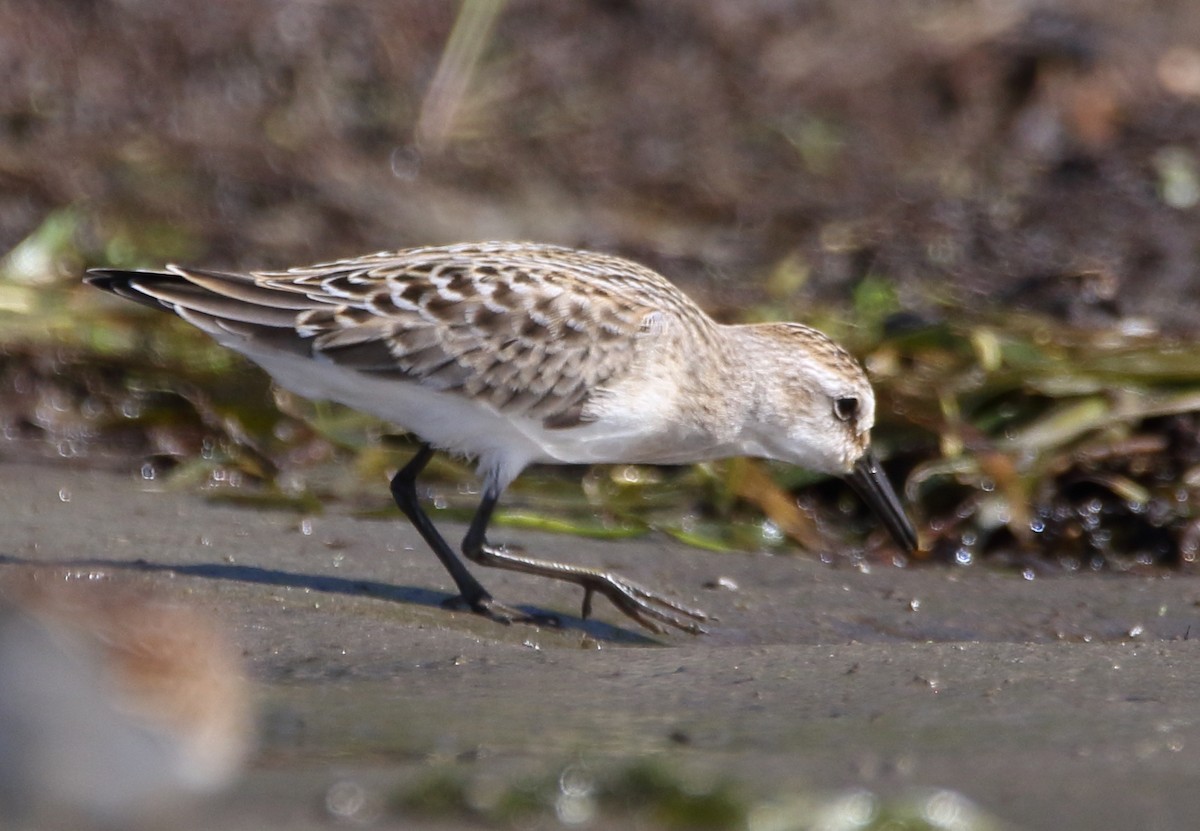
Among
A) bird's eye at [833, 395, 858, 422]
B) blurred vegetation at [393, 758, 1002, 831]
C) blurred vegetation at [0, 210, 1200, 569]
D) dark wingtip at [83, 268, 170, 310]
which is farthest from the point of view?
blurred vegetation at [0, 210, 1200, 569]

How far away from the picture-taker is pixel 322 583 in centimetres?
519

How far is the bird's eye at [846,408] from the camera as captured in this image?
19.8ft

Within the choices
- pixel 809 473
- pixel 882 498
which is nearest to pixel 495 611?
pixel 882 498

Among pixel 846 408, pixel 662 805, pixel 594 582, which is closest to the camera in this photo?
pixel 662 805

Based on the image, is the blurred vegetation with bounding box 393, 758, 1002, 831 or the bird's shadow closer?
the blurred vegetation with bounding box 393, 758, 1002, 831

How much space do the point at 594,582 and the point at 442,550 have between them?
0.47 metres

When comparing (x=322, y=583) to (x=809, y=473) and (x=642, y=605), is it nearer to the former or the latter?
(x=642, y=605)

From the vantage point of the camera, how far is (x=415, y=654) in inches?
178

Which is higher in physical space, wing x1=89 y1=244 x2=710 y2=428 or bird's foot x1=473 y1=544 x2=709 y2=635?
wing x1=89 y1=244 x2=710 y2=428

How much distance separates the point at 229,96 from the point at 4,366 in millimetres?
3372

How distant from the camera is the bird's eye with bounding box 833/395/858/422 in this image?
6027 mm

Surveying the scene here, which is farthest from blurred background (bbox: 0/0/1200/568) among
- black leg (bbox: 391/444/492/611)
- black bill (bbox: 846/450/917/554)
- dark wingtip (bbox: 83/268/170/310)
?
dark wingtip (bbox: 83/268/170/310)

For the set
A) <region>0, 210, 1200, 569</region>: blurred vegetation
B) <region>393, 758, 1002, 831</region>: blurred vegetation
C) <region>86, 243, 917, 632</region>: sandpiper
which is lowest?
<region>0, 210, 1200, 569</region>: blurred vegetation

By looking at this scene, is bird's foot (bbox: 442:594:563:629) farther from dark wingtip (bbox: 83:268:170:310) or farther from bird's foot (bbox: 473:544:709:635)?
dark wingtip (bbox: 83:268:170:310)
